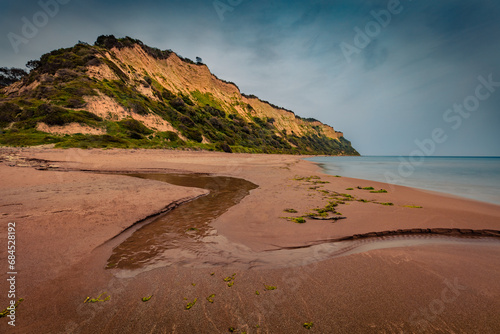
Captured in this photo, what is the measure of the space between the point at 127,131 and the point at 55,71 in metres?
27.0

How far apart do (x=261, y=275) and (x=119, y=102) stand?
47743 mm

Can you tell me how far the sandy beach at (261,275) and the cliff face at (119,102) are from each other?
28.9m

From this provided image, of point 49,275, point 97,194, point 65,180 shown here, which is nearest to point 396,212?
point 49,275

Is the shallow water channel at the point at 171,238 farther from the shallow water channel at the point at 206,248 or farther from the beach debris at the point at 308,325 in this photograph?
the beach debris at the point at 308,325

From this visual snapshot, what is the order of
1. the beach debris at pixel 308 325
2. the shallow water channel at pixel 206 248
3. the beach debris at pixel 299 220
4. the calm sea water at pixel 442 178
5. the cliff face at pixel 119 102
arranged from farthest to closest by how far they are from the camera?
the cliff face at pixel 119 102 → the calm sea water at pixel 442 178 → the beach debris at pixel 299 220 → the shallow water channel at pixel 206 248 → the beach debris at pixel 308 325

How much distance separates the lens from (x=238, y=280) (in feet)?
10.6

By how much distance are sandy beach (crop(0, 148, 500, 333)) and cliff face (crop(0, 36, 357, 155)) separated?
28917mm

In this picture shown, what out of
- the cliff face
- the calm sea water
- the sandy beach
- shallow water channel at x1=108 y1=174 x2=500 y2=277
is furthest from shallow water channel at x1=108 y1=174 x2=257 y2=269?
the cliff face

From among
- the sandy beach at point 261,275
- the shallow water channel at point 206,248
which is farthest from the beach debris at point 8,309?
the shallow water channel at point 206,248

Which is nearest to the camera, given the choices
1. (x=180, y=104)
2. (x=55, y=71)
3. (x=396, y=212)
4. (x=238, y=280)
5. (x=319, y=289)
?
(x=319, y=289)

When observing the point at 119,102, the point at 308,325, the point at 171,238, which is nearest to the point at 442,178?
the point at 308,325

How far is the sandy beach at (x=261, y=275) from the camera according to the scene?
2381 mm

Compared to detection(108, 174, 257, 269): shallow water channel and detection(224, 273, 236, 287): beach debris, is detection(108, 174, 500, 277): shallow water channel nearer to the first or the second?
detection(108, 174, 257, 269): shallow water channel

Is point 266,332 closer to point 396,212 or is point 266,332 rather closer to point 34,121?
point 396,212
